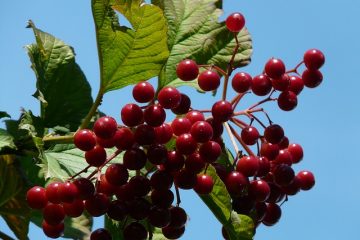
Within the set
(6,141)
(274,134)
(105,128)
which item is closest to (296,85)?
(274,134)

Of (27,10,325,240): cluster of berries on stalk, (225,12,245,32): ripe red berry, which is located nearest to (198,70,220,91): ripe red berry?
(27,10,325,240): cluster of berries on stalk

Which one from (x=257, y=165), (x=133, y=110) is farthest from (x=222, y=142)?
(x=133, y=110)

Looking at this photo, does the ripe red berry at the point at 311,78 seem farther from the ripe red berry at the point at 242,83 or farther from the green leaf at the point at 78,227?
the green leaf at the point at 78,227

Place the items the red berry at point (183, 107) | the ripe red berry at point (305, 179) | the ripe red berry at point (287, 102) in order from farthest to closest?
1. the ripe red berry at point (305, 179)
2. the ripe red berry at point (287, 102)
3. the red berry at point (183, 107)

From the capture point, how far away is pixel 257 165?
2121 millimetres

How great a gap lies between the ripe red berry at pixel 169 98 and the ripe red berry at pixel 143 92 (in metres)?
0.05

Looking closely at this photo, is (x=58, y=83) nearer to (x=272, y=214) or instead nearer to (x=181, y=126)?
(x=181, y=126)

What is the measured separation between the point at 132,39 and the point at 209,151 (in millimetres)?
367

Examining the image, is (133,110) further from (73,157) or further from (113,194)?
(73,157)

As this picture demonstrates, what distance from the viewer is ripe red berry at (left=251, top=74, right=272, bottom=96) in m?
2.16

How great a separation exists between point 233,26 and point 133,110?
43 centimetres

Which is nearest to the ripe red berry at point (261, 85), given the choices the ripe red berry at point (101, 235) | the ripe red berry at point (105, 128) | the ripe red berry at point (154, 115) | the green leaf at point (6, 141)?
the ripe red berry at point (154, 115)

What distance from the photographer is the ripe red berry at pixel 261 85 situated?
7.09 ft

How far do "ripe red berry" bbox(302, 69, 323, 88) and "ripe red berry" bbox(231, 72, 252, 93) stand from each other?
0.19m
